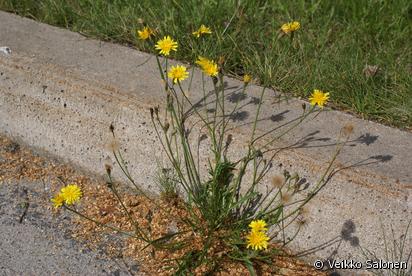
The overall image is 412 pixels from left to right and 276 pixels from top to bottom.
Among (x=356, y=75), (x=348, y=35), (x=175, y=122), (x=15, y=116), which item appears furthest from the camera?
(x=348, y=35)

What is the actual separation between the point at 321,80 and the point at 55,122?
48.7 inches

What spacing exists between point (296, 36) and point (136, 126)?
3.16 ft

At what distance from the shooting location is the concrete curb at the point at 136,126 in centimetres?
224

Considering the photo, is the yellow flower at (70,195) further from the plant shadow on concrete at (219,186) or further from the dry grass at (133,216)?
the dry grass at (133,216)

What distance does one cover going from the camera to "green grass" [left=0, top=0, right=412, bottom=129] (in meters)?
2.78

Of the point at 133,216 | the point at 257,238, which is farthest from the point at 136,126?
the point at 257,238

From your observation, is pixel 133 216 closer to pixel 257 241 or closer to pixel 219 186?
pixel 219 186

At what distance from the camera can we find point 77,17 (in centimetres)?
344

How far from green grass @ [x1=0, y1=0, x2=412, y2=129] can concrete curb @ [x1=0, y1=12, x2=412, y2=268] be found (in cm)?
12

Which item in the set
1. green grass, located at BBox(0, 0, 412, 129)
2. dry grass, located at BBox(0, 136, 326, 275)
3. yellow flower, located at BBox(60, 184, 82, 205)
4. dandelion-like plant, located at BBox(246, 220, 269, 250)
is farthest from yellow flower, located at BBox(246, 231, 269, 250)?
green grass, located at BBox(0, 0, 412, 129)

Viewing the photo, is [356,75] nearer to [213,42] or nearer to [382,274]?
[213,42]

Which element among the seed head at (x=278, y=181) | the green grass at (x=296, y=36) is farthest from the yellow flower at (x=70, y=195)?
the green grass at (x=296, y=36)

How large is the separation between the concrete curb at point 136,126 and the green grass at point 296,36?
12 centimetres

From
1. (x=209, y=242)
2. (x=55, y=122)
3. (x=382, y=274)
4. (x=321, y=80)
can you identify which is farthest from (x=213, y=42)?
(x=382, y=274)
